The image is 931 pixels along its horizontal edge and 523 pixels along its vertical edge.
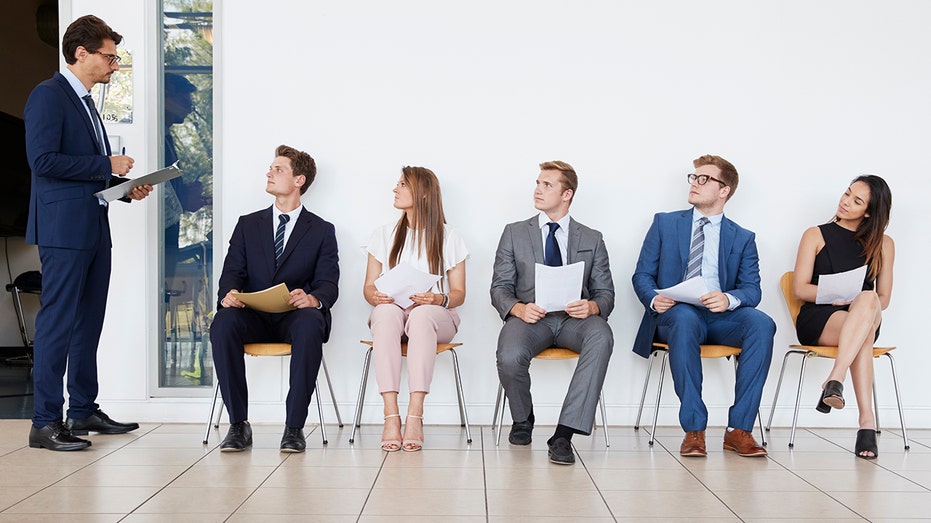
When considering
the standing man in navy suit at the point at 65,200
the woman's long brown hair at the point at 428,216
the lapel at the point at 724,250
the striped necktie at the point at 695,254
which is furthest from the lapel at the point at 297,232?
the lapel at the point at 724,250

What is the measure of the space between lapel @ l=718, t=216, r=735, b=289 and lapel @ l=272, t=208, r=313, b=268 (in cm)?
195

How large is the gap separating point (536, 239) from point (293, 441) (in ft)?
4.69

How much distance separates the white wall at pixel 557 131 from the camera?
4.42 meters

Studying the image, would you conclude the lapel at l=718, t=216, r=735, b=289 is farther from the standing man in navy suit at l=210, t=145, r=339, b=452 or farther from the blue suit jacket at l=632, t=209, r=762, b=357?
the standing man in navy suit at l=210, t=145, r=339, b=452

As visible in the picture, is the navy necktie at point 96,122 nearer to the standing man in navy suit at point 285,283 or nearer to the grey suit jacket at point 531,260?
the standing man in navy suit at point 285,283

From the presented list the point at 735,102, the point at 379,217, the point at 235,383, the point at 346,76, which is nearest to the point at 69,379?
the point at 235,383

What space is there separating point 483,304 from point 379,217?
0.69 meters

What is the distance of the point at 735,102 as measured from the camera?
14.7 ft

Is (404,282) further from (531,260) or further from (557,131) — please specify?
(557,131)

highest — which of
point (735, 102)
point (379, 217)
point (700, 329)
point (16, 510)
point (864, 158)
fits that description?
point (735, 102)

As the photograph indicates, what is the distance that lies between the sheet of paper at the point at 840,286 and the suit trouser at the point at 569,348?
3.49 feet

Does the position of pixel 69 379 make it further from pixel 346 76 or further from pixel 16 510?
pixel 346 76

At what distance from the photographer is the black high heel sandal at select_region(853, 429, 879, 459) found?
369cm

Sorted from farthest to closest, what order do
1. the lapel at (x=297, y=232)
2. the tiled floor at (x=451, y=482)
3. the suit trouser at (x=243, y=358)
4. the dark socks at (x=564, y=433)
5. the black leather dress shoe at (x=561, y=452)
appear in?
the lapel at (x=297, y=232) → the suit trouser at (x=243, y=358) → the dark socks at (x=564, y=433) → the black leather dress shoe at (x=561, y=452) → the tiled floor at (x=451, y=482)
